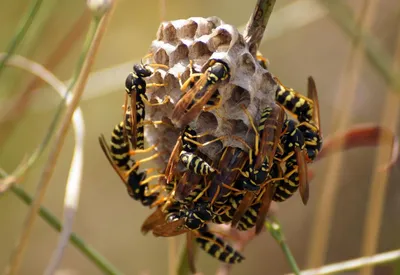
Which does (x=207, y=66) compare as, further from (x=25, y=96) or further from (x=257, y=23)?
(x=25, y=96)

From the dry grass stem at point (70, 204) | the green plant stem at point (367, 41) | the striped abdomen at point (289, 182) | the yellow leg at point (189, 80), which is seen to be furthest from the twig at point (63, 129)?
the green plant stem at point (367, 41)

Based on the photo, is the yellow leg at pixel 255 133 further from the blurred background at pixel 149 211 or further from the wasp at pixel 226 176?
the blurred background at pixel 149 211

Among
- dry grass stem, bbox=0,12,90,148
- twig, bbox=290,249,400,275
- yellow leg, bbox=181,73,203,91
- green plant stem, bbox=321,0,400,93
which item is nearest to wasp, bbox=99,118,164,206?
yellow leg, bbox=181,73,203,91

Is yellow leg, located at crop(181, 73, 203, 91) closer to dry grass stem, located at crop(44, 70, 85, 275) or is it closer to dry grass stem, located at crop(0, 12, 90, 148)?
dry grass stem, located at crop(44, 70, 85, 275)

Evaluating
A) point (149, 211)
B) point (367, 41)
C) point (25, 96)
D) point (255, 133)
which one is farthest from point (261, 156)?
point (149, 211)

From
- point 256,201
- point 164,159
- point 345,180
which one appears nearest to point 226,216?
point 256,201

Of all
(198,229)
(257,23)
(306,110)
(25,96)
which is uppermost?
(25,96)

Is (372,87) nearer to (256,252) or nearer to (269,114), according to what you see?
(256,252)
